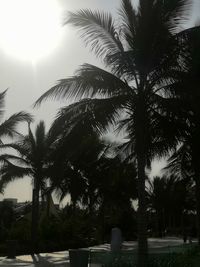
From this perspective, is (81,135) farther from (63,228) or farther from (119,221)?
(119,221)

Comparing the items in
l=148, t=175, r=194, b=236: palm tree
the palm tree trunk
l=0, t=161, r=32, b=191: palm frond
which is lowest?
the palm tree trunk

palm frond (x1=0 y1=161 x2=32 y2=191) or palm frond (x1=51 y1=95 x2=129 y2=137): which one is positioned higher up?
palm frond (x1=0 y1=161 x2=32 y2=191)

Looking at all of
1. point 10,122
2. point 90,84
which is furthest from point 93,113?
point 10,122

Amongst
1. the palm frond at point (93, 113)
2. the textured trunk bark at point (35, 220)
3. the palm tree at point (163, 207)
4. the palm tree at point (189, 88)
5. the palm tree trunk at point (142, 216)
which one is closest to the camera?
the palm tree trunk at point (142, 216)

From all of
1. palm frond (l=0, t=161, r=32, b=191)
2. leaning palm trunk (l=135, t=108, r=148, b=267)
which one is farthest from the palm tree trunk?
palm frond (l=0, t=161, r=32, b=191)

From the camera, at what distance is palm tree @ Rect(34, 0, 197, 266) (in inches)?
586

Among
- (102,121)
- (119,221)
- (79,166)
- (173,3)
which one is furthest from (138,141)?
(119,221)

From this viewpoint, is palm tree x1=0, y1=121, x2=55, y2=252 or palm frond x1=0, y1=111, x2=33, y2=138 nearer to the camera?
palm frond x1=0, y1=111, x2=33, y2=138

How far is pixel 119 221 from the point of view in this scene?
56.4 metres

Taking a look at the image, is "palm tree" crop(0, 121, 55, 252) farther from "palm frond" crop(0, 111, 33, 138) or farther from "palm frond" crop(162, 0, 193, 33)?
"palm frond" crop(162, 0, 193, 33)

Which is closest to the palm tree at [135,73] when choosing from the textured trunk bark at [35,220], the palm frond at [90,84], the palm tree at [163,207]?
the palm frond at [90,84]

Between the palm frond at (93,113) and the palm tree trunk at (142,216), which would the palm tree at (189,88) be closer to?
the palm frond at (93,113)

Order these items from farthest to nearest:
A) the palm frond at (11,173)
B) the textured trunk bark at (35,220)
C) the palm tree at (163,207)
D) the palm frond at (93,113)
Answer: the palm tree at (163,207)
the palm frond at (11,173)
the textured trunk bark at (35,220)
the palm frond at (93,113)

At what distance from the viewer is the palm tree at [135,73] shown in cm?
1488
